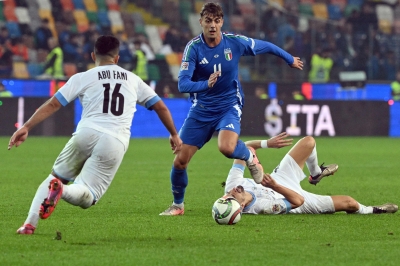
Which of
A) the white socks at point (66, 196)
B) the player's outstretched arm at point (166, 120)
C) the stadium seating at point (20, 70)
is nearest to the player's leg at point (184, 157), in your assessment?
the player's outstretched arm at point (166, 120)

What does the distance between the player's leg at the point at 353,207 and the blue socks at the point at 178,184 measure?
5.07 ft

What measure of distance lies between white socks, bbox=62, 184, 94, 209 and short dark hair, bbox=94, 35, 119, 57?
3.67ft

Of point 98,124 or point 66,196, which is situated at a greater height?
point 98,124

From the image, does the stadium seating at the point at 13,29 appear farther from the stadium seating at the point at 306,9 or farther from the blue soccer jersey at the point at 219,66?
the blue soccer jersey at the point at 219,66

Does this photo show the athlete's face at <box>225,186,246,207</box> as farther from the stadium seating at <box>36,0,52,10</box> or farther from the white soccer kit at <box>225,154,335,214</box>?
A: the stadium seating at <box>36,0,52,10</box>

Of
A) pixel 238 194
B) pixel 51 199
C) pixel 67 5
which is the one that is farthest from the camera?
pixel 67 5

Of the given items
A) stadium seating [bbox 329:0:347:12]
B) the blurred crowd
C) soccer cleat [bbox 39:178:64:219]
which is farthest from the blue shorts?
stadium seating [bbox 329:0:347:12]

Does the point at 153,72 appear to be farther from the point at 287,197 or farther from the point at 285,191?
the point at 285,191

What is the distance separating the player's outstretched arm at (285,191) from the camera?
8297 millimetres

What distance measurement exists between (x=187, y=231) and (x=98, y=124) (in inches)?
50.7

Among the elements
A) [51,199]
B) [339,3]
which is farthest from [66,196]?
[339,3]

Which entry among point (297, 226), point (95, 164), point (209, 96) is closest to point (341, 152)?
point (209, 96)

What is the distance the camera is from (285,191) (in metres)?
8.37

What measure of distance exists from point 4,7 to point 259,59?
309 inches
